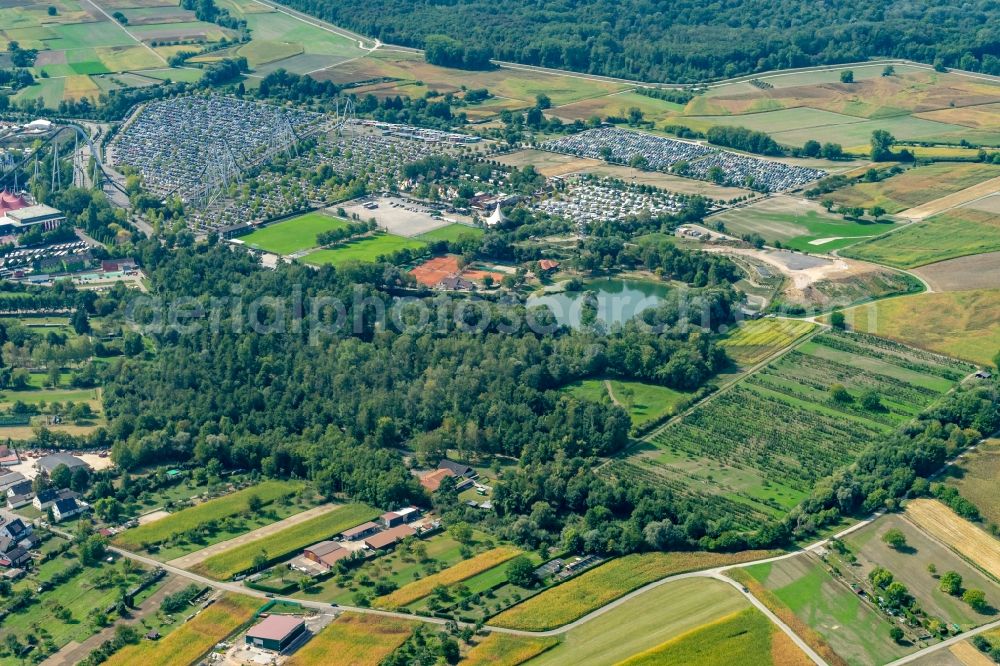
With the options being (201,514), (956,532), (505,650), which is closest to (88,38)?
(201,514)

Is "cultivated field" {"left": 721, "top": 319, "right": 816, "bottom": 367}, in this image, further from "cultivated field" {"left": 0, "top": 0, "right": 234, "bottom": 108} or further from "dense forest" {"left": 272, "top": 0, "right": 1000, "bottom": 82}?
"cultivated field" {"left": 0, "top": 0, "right": 234, "bottom": 108}

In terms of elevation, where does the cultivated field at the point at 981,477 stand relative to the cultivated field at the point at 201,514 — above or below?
above

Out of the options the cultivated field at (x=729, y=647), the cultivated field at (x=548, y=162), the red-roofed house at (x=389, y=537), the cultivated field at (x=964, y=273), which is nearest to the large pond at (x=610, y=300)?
the cultivated field at (x=964, y=273)

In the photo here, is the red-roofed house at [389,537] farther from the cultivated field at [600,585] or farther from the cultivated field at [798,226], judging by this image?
the cultivated field at [798,226]

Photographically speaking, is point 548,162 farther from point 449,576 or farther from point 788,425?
point 449,576

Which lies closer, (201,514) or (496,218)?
(201,514)

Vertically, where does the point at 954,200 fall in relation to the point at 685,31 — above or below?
below

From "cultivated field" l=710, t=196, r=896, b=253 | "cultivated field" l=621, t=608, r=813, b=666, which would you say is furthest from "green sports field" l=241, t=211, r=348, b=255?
"cultivated field" l=621, t=608, r=813, b=666
